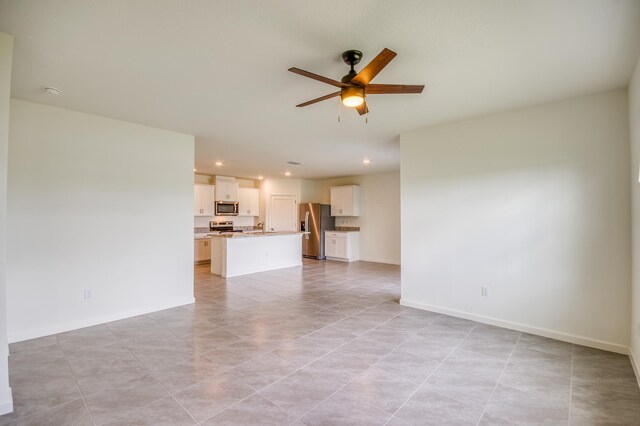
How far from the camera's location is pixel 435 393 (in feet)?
7.43

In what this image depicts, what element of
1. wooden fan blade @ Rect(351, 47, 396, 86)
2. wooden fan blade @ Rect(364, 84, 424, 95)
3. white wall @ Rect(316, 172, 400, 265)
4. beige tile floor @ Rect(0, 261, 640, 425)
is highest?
wooden fan blade @ Rect(351, 47, 396, 86)

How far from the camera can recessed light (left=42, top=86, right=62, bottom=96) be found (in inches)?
115

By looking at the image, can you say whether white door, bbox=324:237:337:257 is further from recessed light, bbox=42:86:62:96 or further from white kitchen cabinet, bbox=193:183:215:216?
recessed light, bbox=42:86:62:96

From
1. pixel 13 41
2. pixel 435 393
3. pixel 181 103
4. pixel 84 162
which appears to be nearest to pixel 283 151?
pixel 181 103

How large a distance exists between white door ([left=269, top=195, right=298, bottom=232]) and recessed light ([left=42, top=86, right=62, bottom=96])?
7.20 m

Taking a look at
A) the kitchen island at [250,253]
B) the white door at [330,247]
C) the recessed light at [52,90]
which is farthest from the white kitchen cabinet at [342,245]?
the recessed light at [52,90]

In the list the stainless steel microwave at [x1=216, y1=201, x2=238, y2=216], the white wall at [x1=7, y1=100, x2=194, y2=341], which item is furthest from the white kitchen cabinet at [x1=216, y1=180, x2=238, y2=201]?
the white wall at [x1=7, y1=100, x2=194, y2=341]

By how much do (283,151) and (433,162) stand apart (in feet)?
9.05

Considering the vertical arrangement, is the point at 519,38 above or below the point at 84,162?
above

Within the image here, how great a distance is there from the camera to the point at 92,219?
369 cm

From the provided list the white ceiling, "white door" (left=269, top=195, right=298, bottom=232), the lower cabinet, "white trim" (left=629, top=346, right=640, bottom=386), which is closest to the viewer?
the white ceiling

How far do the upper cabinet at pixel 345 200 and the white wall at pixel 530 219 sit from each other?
184 inches

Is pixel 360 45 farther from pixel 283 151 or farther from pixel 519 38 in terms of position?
pixel 283 151

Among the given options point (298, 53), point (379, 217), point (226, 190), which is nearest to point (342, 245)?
point (379, 217)
